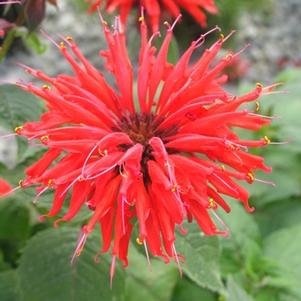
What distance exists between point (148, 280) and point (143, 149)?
0.36 meters

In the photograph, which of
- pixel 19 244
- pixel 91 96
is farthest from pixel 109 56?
pixel 19 244

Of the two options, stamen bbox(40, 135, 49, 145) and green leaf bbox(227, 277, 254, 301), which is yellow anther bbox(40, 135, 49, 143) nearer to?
stamen bbox(40, 135, 49, 145)

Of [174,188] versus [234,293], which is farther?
[234,293]

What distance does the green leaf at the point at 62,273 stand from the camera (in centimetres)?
96

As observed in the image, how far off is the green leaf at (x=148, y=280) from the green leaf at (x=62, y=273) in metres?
0.16

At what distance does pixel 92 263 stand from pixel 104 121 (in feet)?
0.74

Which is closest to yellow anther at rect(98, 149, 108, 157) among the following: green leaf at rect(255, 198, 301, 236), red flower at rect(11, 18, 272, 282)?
red flower at rect(11, 18, 272, 282)

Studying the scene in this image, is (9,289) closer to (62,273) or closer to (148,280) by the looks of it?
(62,273)

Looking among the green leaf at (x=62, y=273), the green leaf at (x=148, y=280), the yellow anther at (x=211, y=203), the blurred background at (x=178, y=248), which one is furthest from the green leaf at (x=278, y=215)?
the yellow anther at (x=211, y=203)

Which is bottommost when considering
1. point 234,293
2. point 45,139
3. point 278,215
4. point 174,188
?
point 278,215

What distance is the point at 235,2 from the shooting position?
371cm

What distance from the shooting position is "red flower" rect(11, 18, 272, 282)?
2.72ft

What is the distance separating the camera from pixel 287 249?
129cm

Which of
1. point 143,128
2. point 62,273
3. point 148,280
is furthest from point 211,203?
point 148,280
